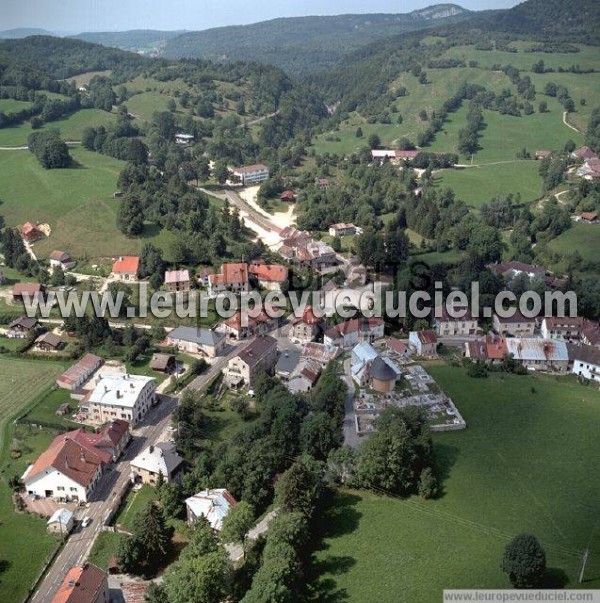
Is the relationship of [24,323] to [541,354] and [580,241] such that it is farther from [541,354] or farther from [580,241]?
[580,241]

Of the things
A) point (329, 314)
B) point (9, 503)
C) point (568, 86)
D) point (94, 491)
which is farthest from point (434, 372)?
point (568, 86)

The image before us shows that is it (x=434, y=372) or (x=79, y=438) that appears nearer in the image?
(x=79, y=438)

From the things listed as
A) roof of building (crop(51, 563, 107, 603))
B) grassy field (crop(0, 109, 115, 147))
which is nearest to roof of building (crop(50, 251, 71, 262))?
roof of building (crop(51, 563, 107, 603))

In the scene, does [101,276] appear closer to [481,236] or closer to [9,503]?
[9,503]

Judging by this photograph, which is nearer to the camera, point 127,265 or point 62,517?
point 62,517

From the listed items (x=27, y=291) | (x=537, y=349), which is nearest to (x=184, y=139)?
(x=27, y=291)

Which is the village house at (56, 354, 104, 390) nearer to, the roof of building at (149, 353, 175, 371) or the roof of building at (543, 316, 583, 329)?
the roof of building at (149, 353, 175, 371)
